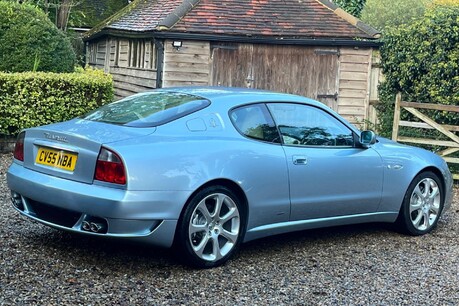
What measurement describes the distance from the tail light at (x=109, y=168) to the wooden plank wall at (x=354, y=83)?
12.4 metres

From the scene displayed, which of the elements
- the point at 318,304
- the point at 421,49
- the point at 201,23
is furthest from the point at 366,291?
the point at 201,23

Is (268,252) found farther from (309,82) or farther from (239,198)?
(309,82)

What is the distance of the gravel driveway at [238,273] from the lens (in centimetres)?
484

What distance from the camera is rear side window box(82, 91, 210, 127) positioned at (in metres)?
5.64

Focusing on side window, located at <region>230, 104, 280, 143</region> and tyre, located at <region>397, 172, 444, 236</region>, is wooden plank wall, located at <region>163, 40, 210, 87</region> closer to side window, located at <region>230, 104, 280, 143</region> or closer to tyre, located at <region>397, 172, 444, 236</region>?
tyre, located at <region>397, 172, 444, 236</region>

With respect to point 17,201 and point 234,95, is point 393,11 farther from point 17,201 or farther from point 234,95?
point 17,201

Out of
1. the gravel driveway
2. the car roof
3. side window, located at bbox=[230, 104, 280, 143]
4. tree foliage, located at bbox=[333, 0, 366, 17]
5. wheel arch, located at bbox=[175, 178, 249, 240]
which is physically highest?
tree foliage, located at bbox=[333, 0, 366, 17]

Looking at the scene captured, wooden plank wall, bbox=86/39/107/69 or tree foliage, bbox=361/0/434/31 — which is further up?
tree foliage, bbox=361/0/434/31

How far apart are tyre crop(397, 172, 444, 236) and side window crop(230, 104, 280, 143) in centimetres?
182

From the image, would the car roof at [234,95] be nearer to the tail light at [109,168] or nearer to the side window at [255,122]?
the side window at [255,122]

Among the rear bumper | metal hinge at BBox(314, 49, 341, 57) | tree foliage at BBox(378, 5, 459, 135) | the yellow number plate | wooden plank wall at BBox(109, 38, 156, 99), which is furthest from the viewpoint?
wooden plank wall at BBox(109, 38, 156, 99)

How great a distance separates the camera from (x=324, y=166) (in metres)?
6.19

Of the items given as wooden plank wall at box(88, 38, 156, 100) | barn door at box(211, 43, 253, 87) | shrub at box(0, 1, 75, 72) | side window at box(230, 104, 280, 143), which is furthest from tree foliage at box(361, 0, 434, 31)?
side window at box(230, 104, 280, 143)

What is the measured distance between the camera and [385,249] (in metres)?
6.52
